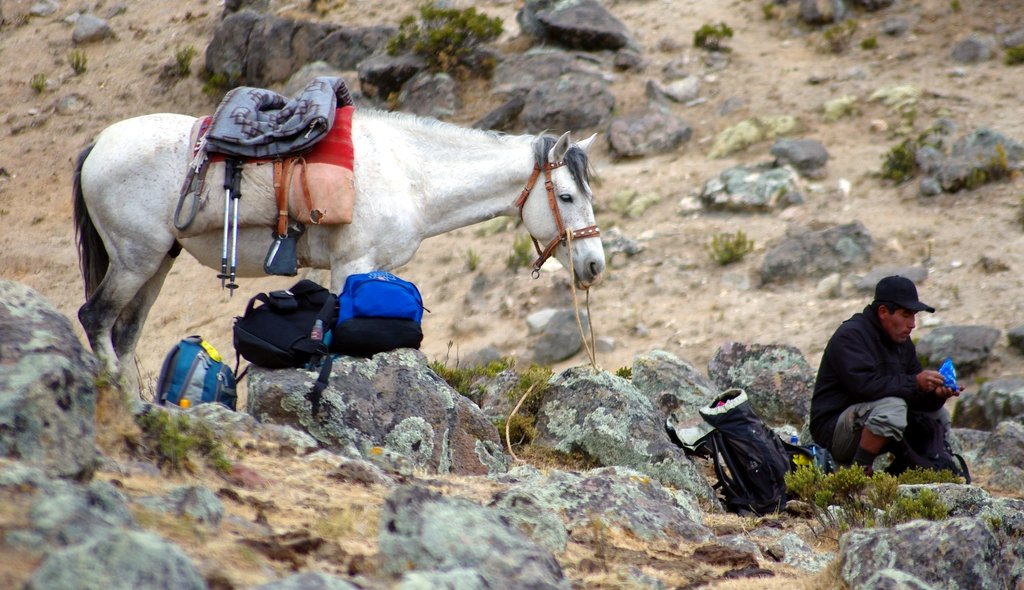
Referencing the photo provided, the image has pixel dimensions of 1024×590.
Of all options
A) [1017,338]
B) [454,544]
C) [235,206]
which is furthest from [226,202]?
[1017,338]

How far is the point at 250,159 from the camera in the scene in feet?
20.9

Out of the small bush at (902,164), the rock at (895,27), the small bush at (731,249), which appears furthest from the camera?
the rock at (895,27)

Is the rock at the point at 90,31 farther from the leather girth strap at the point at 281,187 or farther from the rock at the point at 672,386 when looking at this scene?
the rock at the point at 672,386

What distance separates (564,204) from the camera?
7145 mm

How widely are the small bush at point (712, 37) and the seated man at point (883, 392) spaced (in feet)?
34.0

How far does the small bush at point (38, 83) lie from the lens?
19391mm

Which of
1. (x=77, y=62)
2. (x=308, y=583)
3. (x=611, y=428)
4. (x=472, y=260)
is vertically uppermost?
(x=308, y=583)

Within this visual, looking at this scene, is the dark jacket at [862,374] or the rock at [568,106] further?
the rock at [568,106]

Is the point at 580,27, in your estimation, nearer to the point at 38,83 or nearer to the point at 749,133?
the point at 749,133

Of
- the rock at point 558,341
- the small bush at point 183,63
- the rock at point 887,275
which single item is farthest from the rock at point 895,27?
the small bush at point 183,63

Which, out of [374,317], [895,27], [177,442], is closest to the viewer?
[177,442]

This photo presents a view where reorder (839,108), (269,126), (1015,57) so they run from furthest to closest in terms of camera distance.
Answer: (1015,57) < (839,108) < (269,126)

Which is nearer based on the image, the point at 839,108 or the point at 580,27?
the point at 839,108

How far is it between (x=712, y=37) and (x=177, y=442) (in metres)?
14.0
